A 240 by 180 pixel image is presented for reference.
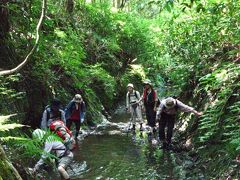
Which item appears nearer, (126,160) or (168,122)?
(126,160)

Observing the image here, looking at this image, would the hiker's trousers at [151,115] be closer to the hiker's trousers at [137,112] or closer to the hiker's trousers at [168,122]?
the hiker's trousers at [137,112]

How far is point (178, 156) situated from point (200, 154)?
97cm

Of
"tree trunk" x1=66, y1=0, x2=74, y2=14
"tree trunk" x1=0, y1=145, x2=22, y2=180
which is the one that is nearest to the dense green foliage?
"tree trunk" x1=66, y1=0, x2=74, y2=14

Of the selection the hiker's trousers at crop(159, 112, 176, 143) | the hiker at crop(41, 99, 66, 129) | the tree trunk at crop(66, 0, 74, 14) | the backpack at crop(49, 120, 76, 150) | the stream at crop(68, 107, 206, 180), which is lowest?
the stream at crop(68, 107, 206, 180)

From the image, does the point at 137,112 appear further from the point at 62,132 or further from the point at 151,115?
the point at 62,132

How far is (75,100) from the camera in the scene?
1207cm

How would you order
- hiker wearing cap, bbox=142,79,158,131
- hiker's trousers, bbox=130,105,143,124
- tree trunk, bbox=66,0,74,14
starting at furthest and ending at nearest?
tree trunk, bbox=66,0,74,14 → hiker's trousers, bbox=130,105,143,124 → hiker wearing cap, bbox=142,79,158,131

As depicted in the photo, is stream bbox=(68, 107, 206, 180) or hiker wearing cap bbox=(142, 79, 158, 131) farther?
hiker wearing cap bbox=(142, 79, 158, 131)

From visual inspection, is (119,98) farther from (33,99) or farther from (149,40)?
(33,99)

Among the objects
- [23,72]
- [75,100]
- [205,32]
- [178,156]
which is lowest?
[178,156]

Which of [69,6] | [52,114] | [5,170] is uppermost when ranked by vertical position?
[69,6]

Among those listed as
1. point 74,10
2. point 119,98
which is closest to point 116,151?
point 74,10

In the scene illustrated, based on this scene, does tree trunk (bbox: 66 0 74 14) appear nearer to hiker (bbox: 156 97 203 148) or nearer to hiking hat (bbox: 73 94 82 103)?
hiking hat (bbox: 73 94 82 103)

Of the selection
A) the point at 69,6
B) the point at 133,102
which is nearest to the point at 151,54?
the point at 69,6
